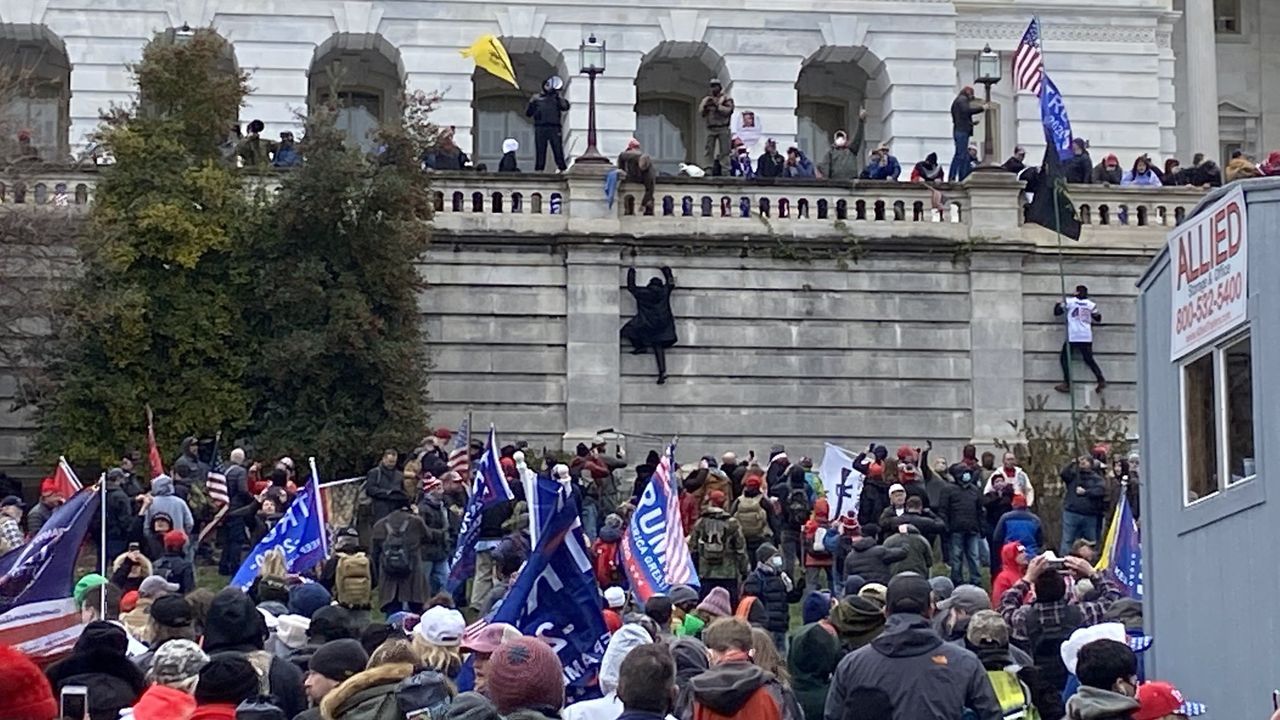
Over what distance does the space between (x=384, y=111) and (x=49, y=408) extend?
1663cm

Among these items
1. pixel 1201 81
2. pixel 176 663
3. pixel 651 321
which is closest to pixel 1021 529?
pixel 651 321

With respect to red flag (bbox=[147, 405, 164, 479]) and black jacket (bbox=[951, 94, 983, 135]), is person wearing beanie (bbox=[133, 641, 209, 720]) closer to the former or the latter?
red flag (bbox=[147, 405, 164, 479])

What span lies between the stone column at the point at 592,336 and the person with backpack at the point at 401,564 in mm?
13642

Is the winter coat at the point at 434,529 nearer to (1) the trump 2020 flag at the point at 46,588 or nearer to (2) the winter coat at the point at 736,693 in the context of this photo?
(1) the trump 2020 flag at the point at 46,588

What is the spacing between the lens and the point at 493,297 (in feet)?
128

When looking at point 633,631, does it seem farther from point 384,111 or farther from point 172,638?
point 384,111

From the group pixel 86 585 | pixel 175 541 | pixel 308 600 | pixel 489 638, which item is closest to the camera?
pixel 489 638

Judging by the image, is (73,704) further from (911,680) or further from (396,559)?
(396,559)

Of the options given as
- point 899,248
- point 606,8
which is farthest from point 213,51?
point 606,8

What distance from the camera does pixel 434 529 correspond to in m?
25.8

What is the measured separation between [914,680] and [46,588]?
525 centimetres

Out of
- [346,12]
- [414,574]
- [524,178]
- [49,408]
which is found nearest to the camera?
[414,574]

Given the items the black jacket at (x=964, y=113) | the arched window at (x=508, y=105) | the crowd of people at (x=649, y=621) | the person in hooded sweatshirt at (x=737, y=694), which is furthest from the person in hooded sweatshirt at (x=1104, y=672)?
the arched window at (x=508, y=105)

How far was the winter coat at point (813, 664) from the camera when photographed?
44.7 ft
